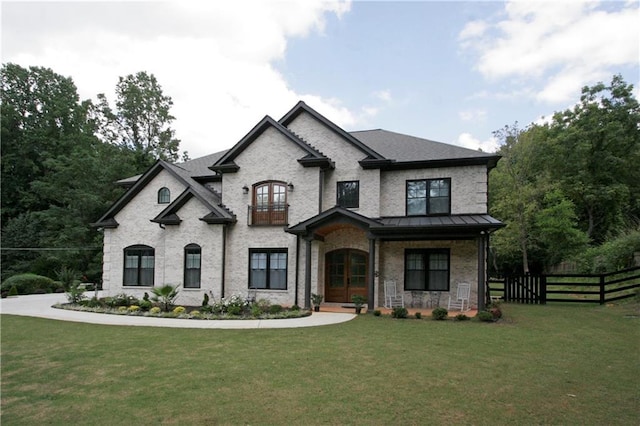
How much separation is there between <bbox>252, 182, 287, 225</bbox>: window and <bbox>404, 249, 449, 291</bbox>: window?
5.77 m

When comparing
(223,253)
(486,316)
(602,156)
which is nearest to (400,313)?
(486,316)

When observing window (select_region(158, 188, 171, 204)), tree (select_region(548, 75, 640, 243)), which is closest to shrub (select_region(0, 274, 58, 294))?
window (select_region(158, 188, 171, 204))

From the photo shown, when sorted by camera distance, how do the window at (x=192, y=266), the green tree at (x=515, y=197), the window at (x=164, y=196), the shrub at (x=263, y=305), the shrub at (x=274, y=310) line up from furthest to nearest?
the green tree at (x=515, y=197)
the window at (x=164, y=196)
the window at (x=192, y=266)
the shrub at (x=263, y=305)
the shrub at (x=274, y=310)

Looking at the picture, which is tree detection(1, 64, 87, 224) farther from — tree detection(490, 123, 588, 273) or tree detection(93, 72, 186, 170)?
tree detection(490, 123, 588, 273)

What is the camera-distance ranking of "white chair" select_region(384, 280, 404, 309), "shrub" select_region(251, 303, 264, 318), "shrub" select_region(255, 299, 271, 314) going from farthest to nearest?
"white chair" select_region(384, 280, 404, 309)
"shrub" select_region(255, 299, 271, 314)
"shrub" select_region(251, 303, 264, 318)

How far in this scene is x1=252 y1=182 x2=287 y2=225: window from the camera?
704 inches

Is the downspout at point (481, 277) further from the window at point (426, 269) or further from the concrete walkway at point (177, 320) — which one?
the concrete walkway at point (177, 320)

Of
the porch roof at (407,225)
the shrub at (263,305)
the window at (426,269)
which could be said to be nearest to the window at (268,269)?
the shrub at (263,305)

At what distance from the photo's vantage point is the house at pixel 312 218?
16391 mm

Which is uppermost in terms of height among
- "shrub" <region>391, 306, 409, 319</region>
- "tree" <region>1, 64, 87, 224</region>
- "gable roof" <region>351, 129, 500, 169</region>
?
"tree" <region>1, 64, 87, 224</region>

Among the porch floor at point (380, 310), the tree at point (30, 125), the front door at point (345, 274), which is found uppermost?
the tree at point (30, 125)

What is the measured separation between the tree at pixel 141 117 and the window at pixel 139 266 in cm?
2275

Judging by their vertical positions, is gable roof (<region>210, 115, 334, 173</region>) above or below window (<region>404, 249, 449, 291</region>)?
above

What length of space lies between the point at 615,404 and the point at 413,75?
604 inches
